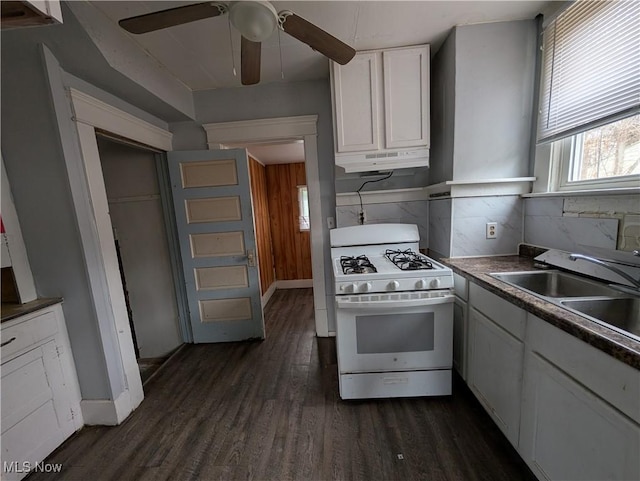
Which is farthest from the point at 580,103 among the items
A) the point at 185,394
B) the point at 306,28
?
the point at 185,394

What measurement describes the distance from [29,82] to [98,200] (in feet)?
2.24

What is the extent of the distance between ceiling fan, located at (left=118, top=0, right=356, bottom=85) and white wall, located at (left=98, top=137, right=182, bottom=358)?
5.35 ft

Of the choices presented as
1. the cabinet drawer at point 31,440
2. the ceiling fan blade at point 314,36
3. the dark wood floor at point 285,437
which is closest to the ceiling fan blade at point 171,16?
the ceiling fan blade at point 314,36

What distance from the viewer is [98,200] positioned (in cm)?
164

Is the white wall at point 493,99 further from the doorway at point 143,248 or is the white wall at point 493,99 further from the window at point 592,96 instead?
the doorway at point 143,248

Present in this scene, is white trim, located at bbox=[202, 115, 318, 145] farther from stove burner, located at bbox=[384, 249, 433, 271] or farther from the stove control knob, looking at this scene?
the stove control knob

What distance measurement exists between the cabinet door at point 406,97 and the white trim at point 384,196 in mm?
468

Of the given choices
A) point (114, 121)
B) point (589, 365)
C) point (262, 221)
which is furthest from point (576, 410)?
point (262, 221)

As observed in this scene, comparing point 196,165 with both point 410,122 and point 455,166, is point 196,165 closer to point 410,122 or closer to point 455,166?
point 410,122

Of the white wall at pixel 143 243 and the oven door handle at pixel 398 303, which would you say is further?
the white wall at pixel 143 243

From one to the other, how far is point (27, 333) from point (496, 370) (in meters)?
2.59

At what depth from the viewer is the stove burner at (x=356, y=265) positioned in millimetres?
1740

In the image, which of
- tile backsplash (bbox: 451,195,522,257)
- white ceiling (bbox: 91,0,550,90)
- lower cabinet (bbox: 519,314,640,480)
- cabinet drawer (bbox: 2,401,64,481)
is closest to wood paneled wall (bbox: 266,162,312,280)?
white ceiling (bbox: 91,0,550,90)

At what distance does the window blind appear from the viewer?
1.23 metres
